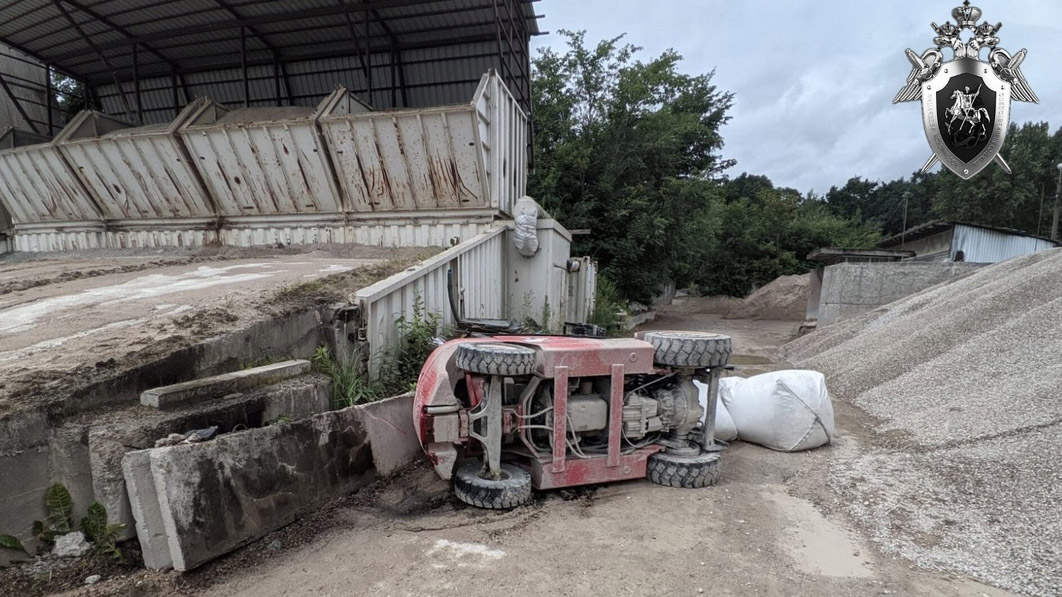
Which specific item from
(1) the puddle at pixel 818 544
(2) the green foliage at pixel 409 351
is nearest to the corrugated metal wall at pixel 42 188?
(2) the green foliage at pixel 409 351

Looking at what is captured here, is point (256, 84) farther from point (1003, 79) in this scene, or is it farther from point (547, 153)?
point (1003, 79)

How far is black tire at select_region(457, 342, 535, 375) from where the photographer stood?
8.70 feet

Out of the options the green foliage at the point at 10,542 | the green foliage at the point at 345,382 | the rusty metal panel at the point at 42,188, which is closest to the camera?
the green foliage at the point at 10,542

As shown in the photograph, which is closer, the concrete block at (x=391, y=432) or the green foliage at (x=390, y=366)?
the concrete block at (x=391, y=432)

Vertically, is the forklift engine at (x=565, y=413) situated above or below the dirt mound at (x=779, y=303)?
above

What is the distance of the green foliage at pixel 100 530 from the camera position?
2043 mm

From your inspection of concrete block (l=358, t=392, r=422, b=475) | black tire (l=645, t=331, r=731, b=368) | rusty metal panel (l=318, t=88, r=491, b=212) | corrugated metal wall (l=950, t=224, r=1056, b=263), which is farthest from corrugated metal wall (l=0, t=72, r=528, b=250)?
corrugated metal wall (l=950, t=224, r=1056, b=263)

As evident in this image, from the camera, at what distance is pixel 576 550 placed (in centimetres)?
228

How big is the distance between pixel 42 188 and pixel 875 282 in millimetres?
17083

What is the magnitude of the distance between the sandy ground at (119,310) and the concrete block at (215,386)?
0.28 m

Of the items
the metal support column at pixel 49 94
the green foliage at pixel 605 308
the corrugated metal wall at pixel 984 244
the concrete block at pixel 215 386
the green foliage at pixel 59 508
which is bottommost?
the green foliage at pixel 605 308

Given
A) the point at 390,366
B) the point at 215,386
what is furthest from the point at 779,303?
the point at 215,386

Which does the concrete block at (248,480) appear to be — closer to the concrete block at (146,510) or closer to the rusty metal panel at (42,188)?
the concrete block at (146,510)

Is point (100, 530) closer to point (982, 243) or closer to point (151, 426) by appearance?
point (151, 426)
